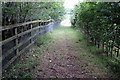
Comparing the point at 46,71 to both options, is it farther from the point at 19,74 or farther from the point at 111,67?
the point at 111,67

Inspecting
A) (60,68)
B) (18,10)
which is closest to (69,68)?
Result: (60,68)

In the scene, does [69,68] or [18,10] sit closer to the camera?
[69,68]

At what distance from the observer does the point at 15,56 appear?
16.4 feet

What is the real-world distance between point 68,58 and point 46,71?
1.73m

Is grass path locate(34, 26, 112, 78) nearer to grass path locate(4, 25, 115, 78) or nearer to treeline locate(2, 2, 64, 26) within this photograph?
grass path locate(4, 25, 115, 78)

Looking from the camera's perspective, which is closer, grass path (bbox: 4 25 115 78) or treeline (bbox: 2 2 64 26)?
grass path (bbox: 4 25 115 78)

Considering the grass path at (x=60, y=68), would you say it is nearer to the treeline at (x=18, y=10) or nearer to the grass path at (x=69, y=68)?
the grass path at (x=69, y=68)

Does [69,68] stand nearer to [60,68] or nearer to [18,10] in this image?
[60,68]

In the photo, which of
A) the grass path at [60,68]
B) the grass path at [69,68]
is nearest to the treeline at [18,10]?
the grass path at [60,68]

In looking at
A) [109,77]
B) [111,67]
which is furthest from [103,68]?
[109,77]

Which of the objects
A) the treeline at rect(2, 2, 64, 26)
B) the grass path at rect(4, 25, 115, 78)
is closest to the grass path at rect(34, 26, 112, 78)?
the grass path at rect(4, 25, 115, 78)

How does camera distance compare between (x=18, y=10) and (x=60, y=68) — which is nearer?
(x=60, y=68)

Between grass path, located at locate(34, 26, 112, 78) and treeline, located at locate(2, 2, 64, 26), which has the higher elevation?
treeline, located at locate(2, 2, 64, 26)

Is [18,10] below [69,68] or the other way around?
the other way around
